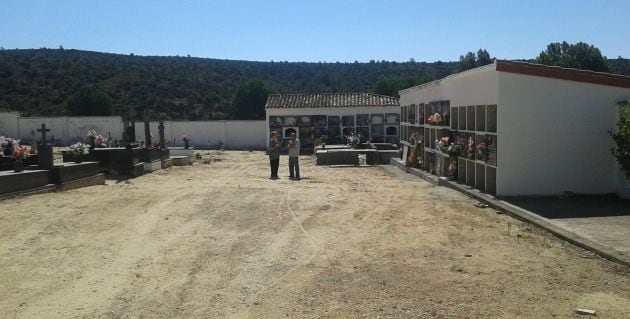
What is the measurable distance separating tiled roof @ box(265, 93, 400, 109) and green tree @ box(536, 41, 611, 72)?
918 inches

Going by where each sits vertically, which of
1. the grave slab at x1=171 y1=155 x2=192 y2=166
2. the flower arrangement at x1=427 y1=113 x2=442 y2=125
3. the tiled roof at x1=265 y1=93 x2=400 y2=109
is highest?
the tiled roof at x1=265 y1=93 x2=400 y2=109

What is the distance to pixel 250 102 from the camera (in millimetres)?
57000

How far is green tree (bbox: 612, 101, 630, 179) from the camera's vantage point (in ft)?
35.4

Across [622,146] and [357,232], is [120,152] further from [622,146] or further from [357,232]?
[622,146]

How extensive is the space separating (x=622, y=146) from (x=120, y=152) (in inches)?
531

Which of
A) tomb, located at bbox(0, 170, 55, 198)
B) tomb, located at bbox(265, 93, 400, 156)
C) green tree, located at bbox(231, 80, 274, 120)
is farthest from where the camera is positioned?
green tree, located at bbox(231, 80, 274, 120)

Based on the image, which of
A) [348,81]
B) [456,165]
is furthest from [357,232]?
[348,81]

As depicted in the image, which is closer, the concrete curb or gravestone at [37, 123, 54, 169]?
the concrete curb

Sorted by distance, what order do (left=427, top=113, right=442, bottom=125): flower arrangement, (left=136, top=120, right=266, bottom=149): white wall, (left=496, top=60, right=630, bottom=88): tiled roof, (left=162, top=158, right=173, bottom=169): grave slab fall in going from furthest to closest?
(left=136, top=120, right=266, bottom=149): white wall
(left=162, top=158, right=173, bottom=169): grave slab
(left=427, top=113, right=442, bottom=125): flower arrangement
(left=496, top=60, right=630, bottom=88): tiled roof

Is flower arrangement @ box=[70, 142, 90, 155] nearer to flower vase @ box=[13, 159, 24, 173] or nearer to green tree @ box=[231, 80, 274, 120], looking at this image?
flower vase @ box=[13, 159, 24, 173]

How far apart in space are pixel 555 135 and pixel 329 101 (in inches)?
1023

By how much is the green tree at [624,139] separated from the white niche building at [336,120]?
24.0 meters

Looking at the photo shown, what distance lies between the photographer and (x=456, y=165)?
15.6 metres

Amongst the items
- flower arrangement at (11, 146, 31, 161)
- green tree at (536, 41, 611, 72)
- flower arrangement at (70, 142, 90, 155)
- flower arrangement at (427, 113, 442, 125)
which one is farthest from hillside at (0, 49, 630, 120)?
flower arrangement at (427, 113, 442, 125)
